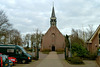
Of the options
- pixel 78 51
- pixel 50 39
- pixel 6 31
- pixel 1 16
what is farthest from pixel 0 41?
pixel 78 51

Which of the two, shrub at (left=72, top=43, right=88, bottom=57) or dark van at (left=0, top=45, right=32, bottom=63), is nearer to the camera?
dark van at (left=0, top=45, right=32, bottom=63)

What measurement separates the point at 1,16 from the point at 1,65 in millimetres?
24065

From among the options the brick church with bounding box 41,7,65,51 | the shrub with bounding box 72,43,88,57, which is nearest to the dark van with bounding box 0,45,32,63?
the shrub with bounding box 72,43,88,57

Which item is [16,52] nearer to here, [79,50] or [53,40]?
[79,50]

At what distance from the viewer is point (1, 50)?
1758 cm

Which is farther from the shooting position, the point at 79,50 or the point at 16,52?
the point at 79,50

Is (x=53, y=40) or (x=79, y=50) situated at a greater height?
(x=53, y=40)

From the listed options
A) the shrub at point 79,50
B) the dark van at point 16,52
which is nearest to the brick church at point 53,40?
the shrub at point 79,50

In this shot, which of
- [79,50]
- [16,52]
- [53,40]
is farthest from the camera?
[53,40]

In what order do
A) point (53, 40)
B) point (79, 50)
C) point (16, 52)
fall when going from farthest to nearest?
point (53, 40) < point (79, 50) < point (16, 52)

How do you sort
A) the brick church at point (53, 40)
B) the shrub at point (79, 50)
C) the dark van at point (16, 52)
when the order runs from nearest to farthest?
1. the dark van at point (16, 52)
2. the shrub at point (79, 50)
3. the brick church at point (53, 40)

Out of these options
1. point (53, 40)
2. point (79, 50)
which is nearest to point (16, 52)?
point (79, 50)

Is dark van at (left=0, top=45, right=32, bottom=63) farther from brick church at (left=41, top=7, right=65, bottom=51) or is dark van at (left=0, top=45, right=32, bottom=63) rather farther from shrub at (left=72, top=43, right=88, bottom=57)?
brick church at (left=41, top=7, right=65, bottom=51)

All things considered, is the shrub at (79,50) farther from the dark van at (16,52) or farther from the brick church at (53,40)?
the brick church at (53,40)
